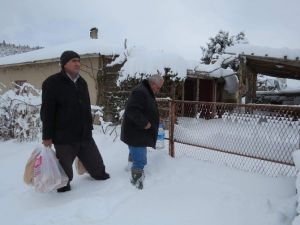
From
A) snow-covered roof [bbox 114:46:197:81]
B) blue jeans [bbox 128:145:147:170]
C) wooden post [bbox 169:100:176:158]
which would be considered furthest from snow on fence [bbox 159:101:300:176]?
snow-covered roof [bbox 114:46:197:81]

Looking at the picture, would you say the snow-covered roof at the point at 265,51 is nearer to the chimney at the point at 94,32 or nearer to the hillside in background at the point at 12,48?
the chimney at the point at 94,32

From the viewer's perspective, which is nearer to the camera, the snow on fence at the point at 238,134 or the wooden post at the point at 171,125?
the snow on fence at the point at 238,134

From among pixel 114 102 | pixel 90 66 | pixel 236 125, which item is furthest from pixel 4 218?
pixel 90 66

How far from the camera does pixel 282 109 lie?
4219mm

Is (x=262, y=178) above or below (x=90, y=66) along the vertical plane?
below

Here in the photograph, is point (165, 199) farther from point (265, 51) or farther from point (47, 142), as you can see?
point (265, 51)

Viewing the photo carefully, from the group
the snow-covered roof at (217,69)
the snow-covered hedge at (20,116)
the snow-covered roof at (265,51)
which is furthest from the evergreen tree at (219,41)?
the snow-covered hedge at (20,116)

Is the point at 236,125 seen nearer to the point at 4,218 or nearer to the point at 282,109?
the point at 282,109

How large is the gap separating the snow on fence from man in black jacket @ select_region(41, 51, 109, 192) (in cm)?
161

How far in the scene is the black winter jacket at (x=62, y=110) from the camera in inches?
173

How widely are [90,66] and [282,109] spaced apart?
33.0ft

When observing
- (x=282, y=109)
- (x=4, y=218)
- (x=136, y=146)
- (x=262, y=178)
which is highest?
(x=282, y=109)

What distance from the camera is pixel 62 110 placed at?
448 cm

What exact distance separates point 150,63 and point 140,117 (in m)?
7.08
